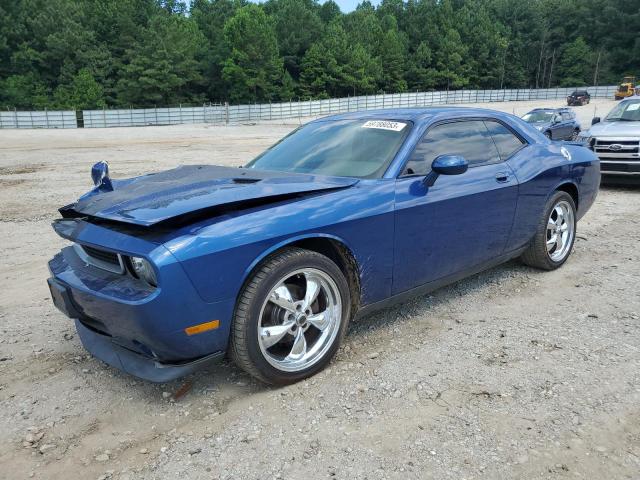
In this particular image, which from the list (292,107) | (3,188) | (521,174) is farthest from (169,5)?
(521,174)

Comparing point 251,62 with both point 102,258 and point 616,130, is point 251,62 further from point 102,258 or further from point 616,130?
point 102,258

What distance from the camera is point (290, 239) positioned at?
9.39 feet

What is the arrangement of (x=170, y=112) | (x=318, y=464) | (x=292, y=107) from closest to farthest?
(x=318, y=464)
(x=170, y=112)
(x=292, y=107)

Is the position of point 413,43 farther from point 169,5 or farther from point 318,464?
point 318,464

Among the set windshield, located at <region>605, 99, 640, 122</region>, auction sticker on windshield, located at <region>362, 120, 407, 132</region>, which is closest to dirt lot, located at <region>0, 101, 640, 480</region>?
auction sticker on windshield, located at <region>362, 120, 407, 132</region>

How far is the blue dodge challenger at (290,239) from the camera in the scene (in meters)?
2.59

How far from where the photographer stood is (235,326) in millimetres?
2727

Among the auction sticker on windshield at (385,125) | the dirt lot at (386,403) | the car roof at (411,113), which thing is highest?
the car roof at (411,113)

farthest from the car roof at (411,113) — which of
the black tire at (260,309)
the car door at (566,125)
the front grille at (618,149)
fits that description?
the car door at (566,125)

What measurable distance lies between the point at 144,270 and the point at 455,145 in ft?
8.02

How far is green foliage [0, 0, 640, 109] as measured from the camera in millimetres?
65500

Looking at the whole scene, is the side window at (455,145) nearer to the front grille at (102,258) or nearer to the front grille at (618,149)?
the front grille at (102,258)

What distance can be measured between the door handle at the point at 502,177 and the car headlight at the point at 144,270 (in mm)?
2716

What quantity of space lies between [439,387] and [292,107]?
50.1 metres
